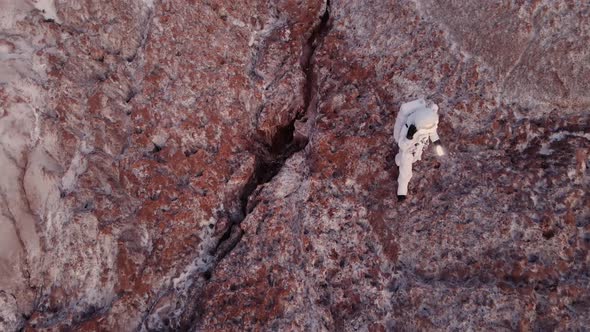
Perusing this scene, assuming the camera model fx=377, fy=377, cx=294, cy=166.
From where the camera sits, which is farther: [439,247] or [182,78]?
[182,78]

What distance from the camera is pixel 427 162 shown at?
307 inches

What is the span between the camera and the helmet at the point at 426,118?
594 cm

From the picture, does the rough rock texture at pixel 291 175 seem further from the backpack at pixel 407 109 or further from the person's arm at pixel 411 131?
the person's arm at pixel 411 131

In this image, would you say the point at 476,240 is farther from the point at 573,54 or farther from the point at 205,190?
the point at 205,190

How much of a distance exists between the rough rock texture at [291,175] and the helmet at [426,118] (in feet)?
6.41

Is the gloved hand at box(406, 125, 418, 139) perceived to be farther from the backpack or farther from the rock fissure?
the rock fissure

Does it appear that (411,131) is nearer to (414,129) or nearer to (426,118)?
(414,129)

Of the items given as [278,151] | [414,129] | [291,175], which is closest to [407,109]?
[414,129]

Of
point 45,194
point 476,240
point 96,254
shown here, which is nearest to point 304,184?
point 476,240

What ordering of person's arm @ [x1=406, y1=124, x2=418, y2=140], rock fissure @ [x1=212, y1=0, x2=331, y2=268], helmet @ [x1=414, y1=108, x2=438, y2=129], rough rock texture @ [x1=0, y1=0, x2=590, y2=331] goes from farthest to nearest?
1. rock fissure @ [x1=212, y1=0, x2=331, y2=268]
2. rough rock texture @ [x1=0, y1=0, x2=590, y2=331]
3. person's arm @ [x1=406, y1=124, x2=418, y2=140]
4. helmet @ [x1=414, y1=108, x2=438, y2=129]

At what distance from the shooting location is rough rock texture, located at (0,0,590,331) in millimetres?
6680

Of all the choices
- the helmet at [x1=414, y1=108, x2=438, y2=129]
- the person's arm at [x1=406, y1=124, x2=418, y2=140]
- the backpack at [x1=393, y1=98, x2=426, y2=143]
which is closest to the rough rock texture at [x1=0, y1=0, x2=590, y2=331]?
the backpack at [x1=393, y1=98, x2=426, y2=143]

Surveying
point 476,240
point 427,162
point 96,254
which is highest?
point 96,254

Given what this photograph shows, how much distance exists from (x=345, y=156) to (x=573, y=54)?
514 centimetres
